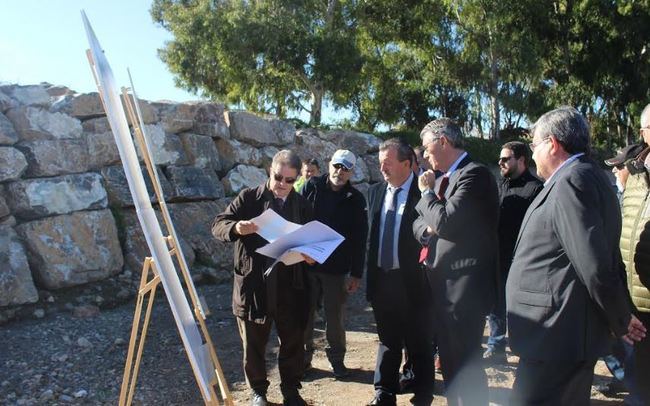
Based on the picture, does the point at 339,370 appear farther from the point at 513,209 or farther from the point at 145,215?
the point at 145,215

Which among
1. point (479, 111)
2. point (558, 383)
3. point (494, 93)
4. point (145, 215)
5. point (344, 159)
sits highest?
point (494, 93)

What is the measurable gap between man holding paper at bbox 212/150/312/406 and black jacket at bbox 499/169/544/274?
1882 millimetres

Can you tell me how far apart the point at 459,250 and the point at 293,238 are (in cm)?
99

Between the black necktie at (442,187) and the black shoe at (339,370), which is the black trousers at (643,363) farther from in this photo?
the black shoe at (339,370)

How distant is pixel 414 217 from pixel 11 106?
17.1 feet

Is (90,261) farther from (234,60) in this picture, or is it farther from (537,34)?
(537,34)

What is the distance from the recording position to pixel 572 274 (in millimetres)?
2469

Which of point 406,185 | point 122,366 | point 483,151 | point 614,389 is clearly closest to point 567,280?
point 406,185

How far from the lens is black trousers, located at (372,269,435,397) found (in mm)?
4109

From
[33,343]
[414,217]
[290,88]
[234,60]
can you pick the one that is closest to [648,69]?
[290,88]

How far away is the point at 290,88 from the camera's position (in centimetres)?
1927

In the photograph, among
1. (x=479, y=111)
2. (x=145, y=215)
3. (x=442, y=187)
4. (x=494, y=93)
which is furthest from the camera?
(x=479, y=111)

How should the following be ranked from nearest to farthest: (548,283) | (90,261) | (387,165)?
(548,283), (387,165), (90,261)

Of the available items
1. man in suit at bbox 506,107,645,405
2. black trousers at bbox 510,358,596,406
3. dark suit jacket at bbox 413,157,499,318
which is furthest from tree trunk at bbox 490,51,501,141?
black trousers at bbox 510,358,596,406
